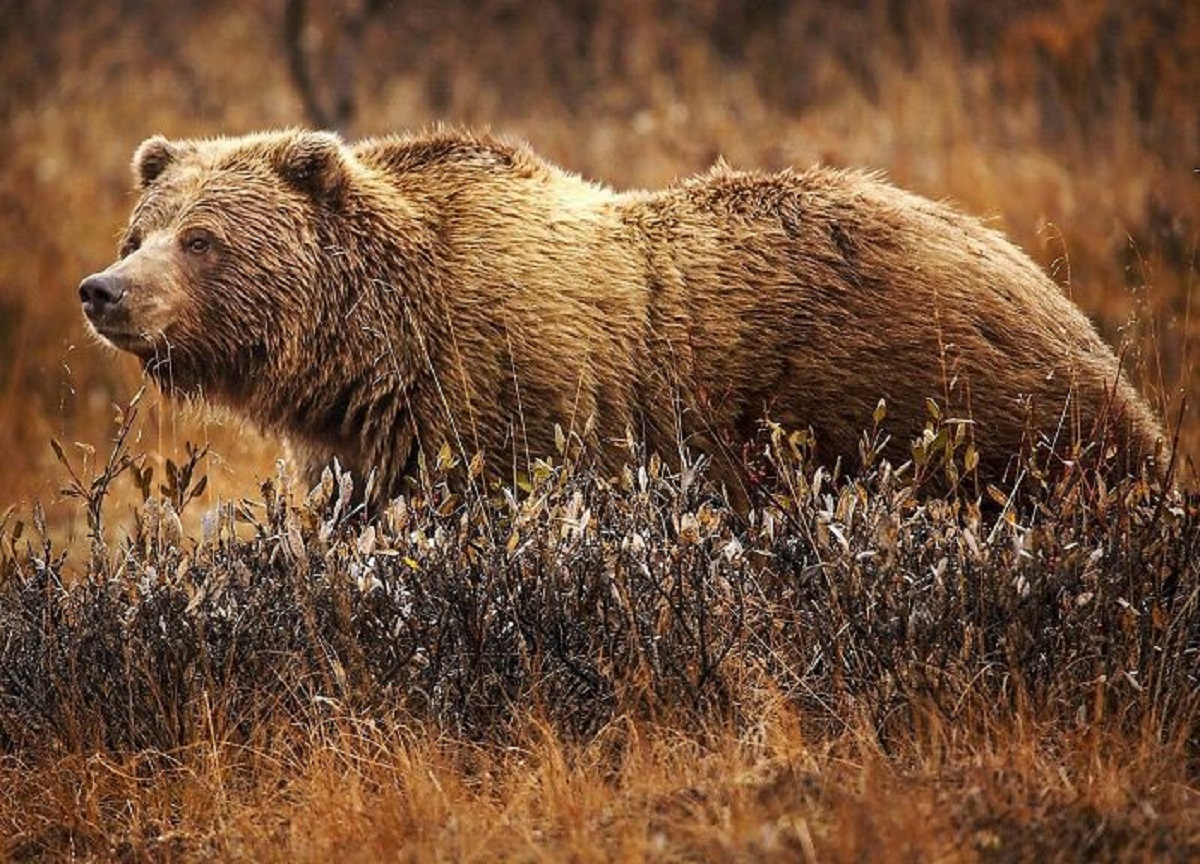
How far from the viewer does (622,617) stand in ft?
13.4

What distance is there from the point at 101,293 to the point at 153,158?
2.73 feet

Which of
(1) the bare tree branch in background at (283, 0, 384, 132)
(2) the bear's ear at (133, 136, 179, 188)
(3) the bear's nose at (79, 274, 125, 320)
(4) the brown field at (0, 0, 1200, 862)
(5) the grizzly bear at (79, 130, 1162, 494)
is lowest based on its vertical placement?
(4) the brown field at (0, 0, 1200, 862)

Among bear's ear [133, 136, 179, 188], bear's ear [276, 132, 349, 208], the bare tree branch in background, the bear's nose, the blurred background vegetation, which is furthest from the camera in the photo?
the bare tree branch in background

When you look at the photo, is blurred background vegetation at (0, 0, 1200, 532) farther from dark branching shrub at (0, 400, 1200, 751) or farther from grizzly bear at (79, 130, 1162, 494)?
dark branching shrub at (0, 400, 1200, 751)

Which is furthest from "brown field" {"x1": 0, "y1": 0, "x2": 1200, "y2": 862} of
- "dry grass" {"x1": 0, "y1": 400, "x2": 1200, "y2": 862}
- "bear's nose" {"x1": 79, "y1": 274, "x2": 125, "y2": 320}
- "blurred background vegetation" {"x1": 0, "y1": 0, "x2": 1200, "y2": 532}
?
"blurred background vegetation" {"x1": 0, "y1": 0, "x2": 1200, "y2": 532}

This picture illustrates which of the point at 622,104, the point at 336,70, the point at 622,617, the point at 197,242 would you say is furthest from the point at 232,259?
the point at 622,104

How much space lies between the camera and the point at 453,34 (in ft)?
48.7

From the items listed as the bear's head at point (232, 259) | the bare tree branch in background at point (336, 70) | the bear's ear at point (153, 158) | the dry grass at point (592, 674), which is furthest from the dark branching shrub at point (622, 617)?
the bare tree branch in background at point (336, 70)

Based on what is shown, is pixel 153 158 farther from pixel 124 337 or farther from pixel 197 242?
pixel 124 337

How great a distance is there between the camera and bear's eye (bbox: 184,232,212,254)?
5.20 metres

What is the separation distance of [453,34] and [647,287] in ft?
33.1

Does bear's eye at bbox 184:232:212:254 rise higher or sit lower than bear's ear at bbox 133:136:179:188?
lower

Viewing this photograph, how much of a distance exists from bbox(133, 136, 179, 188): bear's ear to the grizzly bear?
0.04 ft

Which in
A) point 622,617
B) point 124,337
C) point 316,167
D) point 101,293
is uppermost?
point 316,167
